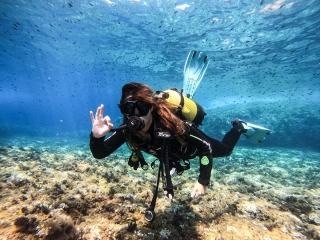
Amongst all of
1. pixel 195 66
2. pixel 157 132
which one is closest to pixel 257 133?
pixel 195 66

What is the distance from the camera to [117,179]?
560 centimetres

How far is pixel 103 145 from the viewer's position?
354 centimetres

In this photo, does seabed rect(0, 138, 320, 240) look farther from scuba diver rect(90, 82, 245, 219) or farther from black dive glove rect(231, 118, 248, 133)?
black dive glove rect(231, 118, 248, 133)

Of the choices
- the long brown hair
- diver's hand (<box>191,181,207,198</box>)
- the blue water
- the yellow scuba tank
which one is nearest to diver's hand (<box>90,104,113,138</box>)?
the long brown hair

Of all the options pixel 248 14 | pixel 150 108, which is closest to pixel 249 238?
pixel 150 108

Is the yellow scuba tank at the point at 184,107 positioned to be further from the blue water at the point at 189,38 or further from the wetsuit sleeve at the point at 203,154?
the blue water at the point at 189,38

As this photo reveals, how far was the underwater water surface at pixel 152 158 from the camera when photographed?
10.5ft

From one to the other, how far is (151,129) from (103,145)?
1069 mm

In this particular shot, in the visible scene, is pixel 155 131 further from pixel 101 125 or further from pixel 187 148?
pixel 101 125

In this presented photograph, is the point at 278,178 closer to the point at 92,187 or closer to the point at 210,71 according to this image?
the point at 92,187

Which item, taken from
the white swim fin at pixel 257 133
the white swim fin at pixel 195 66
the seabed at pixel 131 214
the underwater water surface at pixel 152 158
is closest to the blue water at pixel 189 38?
the underwater water surface at pixel 152 158

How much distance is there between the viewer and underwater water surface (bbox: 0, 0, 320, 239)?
3.20 meters

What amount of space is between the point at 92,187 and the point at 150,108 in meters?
2.80

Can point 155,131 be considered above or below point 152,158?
above
